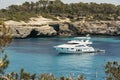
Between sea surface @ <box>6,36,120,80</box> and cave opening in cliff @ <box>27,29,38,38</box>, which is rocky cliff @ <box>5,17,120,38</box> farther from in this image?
sea surface @ <box>6,36,120,80</box>

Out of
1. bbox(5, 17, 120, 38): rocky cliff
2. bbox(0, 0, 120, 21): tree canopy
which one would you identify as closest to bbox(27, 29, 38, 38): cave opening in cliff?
bbox(5, 17, 120, 38): rocky cliff

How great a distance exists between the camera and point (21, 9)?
489ft

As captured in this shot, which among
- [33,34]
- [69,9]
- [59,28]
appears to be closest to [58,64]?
[33,34]

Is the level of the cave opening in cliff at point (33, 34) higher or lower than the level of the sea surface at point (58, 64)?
lower

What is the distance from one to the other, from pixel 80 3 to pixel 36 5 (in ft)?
51.0

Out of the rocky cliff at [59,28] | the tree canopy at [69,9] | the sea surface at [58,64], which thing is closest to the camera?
the sea surface at [58,64]

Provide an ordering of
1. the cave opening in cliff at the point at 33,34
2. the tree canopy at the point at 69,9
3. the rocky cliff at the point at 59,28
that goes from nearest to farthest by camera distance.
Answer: the rocky cliff at the point at 59,28 → the cave opening in cliff at the point at 33,34 → the tree canopy at the point at 69,9

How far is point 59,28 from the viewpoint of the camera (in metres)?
129

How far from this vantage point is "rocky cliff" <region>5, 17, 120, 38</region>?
11925 centimetres

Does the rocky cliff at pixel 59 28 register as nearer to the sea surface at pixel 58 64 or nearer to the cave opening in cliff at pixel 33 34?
the cave opening in cliff at pixel 33 34

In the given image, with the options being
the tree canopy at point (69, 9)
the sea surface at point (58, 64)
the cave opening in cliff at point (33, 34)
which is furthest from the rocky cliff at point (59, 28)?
the sea surface at point (58, 64)

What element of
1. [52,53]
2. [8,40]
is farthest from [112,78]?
[52,53]

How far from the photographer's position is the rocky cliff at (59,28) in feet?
391

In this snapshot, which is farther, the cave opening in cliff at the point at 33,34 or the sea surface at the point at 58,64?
the cave opening in cliff at the point at 33,34
